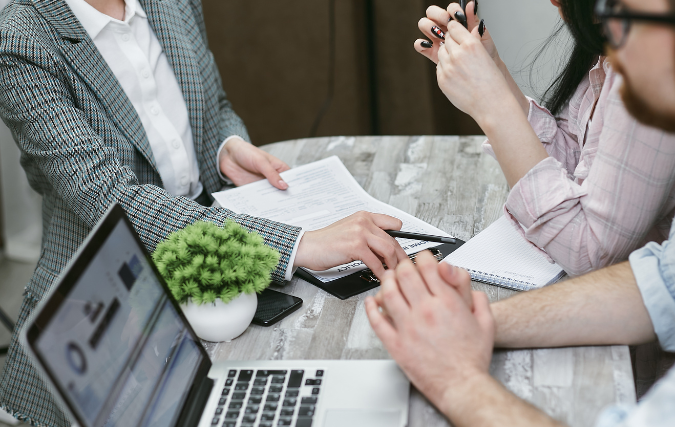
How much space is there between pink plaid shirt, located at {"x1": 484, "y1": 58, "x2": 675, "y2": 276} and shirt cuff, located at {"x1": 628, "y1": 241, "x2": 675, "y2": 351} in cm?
8

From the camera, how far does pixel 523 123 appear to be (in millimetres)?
843

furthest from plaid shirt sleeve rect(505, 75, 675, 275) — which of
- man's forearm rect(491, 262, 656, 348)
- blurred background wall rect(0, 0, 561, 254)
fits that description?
blurred background wall rect(0, 0, 561, 254)

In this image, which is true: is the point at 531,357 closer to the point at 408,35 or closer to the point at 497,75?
the point at 497,75

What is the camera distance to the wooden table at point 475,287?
631 mm

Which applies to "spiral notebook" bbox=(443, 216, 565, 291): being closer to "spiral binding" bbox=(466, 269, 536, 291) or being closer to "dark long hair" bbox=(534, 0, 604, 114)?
"spiral binding" bbox=(466, 269, 536, 291)

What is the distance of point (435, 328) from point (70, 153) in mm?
685

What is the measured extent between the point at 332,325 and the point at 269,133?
194cm

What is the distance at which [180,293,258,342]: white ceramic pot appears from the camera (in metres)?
0.73

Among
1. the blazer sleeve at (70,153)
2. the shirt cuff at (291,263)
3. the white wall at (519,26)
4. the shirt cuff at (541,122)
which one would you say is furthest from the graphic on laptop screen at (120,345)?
the white wall at (519,26)

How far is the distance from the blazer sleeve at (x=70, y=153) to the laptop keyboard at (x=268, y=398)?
13.5 inches

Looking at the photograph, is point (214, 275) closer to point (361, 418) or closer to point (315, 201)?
point (361, 418)

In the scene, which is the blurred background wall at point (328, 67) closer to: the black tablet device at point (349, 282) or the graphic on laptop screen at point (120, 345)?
the black tablet device at point (349, 282)


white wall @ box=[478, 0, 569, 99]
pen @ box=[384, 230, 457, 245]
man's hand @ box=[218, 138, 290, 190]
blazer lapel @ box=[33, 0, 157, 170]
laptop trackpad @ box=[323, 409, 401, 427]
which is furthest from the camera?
white wall @ box=[478, 0, 569, 99]

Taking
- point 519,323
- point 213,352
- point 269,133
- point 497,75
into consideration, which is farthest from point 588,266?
point 269,133
